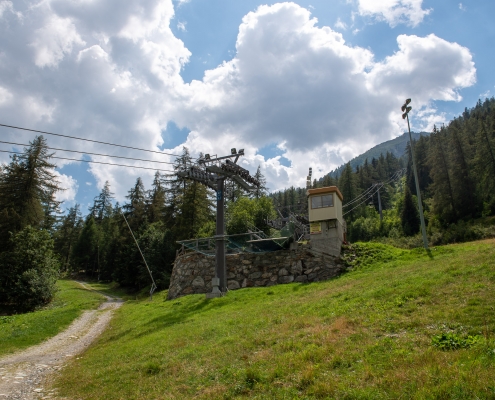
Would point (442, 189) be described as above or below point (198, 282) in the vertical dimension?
above

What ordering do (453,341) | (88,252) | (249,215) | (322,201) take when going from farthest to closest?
(88,252)
(249,215)
(322,201)
(453,341)

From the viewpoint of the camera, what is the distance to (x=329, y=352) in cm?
705

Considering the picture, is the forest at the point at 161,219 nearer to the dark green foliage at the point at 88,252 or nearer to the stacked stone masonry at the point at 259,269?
the dark green foliage at the point at 88,252

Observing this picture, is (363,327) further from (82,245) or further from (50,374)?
(82,245)

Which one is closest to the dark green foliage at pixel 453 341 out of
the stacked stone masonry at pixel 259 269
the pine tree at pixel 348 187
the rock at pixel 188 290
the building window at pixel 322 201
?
the stacked stone masonry at pixel 259 269

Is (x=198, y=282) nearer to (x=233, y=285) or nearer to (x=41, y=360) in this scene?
(x=233, y=285)

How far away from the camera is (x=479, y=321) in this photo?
7.25m

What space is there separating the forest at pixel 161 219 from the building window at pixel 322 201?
5.41 m

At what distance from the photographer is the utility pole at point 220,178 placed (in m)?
20.8

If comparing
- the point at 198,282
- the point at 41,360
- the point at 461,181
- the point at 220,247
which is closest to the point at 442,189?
the point at 461,181

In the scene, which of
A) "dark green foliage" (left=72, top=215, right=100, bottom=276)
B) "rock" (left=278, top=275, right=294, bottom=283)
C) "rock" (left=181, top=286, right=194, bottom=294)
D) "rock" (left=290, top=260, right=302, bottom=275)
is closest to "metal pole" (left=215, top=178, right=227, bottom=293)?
"rock" (left=278, top=275, right=294, bottom=283)

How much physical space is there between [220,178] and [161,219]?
1452 inches

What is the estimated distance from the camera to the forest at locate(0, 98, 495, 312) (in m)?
31.5

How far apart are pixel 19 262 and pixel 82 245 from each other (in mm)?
40813
